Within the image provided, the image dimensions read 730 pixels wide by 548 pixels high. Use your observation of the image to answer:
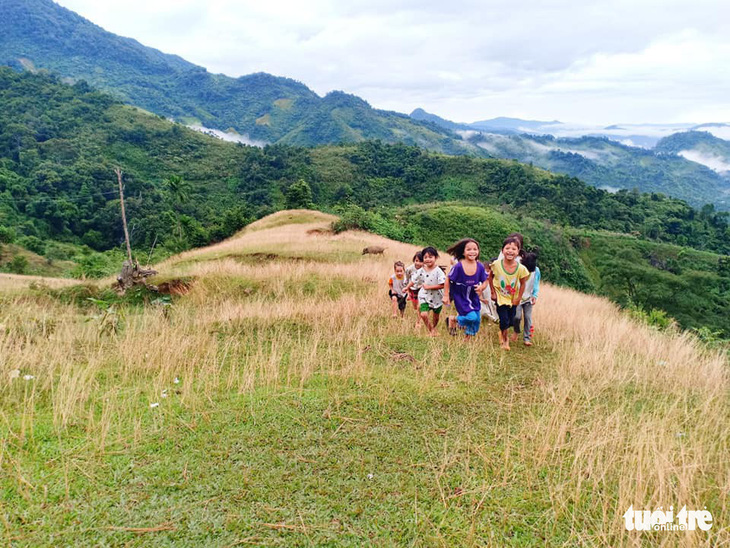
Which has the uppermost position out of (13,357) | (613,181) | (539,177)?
(613,181)

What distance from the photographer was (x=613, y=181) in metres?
156

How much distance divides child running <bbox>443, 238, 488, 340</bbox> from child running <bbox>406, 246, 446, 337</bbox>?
0.14 metres

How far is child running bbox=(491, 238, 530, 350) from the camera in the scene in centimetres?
A: 542

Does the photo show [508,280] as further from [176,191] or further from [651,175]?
[651,175]

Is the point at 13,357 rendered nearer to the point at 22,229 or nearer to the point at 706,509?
the point at 706,509

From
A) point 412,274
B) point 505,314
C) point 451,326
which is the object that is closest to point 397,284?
point 412,274

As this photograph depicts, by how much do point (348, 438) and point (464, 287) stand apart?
3103mm

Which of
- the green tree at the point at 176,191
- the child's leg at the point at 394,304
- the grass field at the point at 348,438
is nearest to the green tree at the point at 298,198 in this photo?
the green tree at the point at 176,191

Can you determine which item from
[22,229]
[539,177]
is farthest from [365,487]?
[539,177]

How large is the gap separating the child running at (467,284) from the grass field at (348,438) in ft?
1.17

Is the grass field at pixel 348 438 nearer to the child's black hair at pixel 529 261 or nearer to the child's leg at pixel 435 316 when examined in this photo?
the child's leg at pixel 435 316

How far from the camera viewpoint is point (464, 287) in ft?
18.6

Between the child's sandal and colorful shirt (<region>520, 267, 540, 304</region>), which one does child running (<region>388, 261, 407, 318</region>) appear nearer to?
the child's sandal

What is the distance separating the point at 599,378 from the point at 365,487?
3.45 meters
